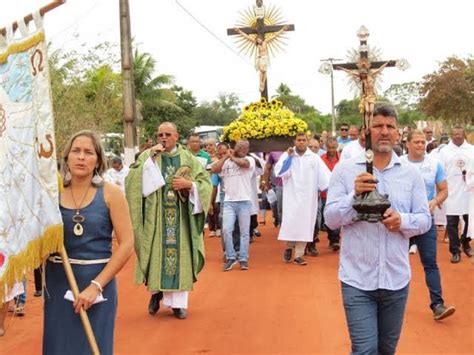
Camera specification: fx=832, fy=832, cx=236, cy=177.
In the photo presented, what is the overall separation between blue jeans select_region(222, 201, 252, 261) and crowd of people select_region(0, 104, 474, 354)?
2cm

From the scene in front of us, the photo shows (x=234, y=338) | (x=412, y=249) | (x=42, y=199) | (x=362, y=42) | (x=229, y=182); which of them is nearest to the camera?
(x=42, y=199)

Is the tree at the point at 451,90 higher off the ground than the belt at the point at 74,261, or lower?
higher

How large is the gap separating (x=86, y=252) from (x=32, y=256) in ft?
1.26

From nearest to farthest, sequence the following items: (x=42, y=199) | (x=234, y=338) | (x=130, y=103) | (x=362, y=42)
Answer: (x=42, y=199) < (x=362, y=42) < (x=234, y=338) < (x=130, y=103)

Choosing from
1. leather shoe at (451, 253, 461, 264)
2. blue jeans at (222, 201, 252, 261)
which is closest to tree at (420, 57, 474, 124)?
leather shoe at (451, 253, 461, 264)

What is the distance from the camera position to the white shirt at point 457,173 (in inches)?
485

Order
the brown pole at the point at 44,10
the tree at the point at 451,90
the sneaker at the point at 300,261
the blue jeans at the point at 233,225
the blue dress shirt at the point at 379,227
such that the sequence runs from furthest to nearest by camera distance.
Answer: the tree at the point at 451,90, the sneaker at the point at 300,261, the blue jeans at the point at 233,225, the blue dress shirt at the point at 379,227, the brown pole at the point at 44,10

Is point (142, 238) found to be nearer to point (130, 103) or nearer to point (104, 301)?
point (104, 301)

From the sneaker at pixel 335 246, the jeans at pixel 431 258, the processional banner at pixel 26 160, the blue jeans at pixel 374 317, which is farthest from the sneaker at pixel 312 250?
the processional banner at pixel 26 160

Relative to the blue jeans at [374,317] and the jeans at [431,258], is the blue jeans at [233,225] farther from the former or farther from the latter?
the blue jeans at [374,317]

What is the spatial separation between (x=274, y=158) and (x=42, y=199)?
31.7 feet

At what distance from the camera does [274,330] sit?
7.82 meters

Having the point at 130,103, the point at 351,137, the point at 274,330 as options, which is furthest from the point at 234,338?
the point at 130,103

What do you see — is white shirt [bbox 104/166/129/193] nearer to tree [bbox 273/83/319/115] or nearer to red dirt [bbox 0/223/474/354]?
red dirt [bbox 0/223/474/354]
